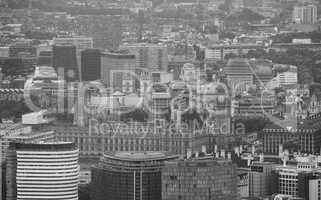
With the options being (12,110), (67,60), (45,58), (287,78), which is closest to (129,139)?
(12,110)

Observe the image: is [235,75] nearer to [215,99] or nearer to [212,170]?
[215,99]

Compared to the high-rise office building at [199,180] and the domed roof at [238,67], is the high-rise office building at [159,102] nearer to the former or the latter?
the domed roof at [238,67]

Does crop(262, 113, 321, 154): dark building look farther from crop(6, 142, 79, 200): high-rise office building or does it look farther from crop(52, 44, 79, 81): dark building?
crop(52, 44, 79, 81): dark building

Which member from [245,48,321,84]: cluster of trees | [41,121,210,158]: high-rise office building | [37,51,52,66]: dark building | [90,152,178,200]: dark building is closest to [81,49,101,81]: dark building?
[37,51,52,66]: dark building

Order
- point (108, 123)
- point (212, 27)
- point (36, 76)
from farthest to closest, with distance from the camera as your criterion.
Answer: point (212, 27) → point (36, 76) → point (108, 123)

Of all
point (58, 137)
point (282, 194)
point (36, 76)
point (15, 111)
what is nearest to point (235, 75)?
point (36, 76)

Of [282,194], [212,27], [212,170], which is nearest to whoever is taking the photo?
[212,170]
